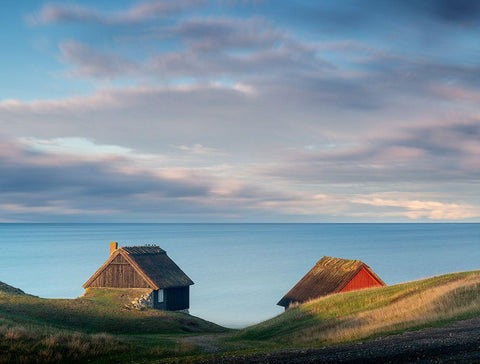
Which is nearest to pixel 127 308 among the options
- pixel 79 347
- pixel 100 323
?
pixel 100 323

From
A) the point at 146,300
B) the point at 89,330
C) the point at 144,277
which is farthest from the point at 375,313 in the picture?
the point at 144,277

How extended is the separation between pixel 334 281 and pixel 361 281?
2.91m

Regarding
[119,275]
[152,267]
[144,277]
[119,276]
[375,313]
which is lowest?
[375,313]

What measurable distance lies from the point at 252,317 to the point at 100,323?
51302 millimetres

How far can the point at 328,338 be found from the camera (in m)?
27.1

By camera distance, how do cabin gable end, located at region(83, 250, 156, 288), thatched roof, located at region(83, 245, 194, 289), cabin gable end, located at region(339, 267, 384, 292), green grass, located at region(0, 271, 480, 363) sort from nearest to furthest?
green grass, located at region(0, 271, 480, 363) → cabin gable end, located at region(339, 267, 384, 292) → thatched roof, located at region(83, 245, 194, 289) → cabin gable end, located at region(83, 250, 156, 288)

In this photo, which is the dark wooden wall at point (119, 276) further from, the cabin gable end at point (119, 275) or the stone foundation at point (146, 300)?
the stone foundation at point (146, 300)

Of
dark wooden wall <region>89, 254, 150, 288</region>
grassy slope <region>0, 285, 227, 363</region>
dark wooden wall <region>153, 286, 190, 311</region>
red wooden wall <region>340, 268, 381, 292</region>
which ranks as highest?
dark wooden wall <region>89, 254, 150, 288</region>

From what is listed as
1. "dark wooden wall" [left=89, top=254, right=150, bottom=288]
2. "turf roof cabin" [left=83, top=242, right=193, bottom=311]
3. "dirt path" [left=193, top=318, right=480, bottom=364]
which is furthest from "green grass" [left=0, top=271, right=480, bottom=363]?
"turf roof cabin" [left=83, top=242, right=193, bottom=311]

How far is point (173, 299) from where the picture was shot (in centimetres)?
6194

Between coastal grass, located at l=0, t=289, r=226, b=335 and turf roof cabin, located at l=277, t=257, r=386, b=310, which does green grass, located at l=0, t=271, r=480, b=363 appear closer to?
coastal grass, located at l=0, t=289, r=226, b=335

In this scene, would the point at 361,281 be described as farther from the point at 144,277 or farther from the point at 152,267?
the point at 152,267

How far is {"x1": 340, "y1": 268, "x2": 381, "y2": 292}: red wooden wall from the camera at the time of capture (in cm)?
5134

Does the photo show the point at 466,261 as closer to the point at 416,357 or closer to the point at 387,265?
the point at 387,265
